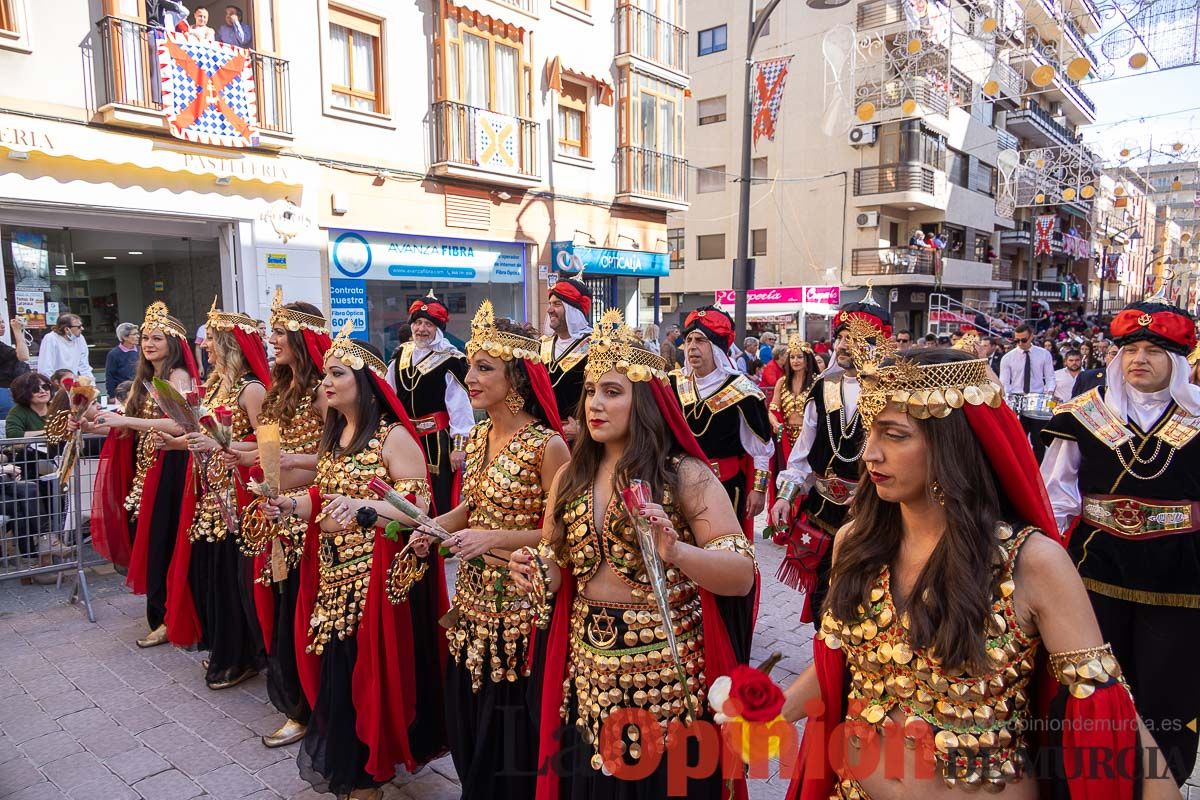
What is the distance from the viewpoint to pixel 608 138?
58.5ft

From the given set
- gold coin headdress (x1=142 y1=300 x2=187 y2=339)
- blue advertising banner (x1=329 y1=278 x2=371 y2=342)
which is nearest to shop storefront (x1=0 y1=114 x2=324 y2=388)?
blue advertising banner (x1=329 y1=278 x2=371 y2=342)

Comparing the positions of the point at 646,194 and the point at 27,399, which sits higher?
the point at 646,194

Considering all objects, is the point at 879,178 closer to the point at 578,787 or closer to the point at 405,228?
the point at 405,228

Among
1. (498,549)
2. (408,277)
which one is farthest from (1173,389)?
(408,277)

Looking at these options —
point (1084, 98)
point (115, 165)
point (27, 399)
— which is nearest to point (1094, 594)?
point (27, 399)

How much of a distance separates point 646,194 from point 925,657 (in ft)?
57.9

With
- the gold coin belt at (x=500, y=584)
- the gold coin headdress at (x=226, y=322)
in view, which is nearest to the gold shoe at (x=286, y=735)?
the gold coin belt at (x=500, y=584)

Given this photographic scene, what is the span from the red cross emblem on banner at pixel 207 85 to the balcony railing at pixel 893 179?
70.3 feet

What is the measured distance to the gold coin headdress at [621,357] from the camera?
2.58 meters

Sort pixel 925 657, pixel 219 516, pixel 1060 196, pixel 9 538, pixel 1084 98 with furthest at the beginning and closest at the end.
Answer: pixel 1084 98
pixel 1060 196
pixel 9 538
pixel 219 516
pixel 925 657

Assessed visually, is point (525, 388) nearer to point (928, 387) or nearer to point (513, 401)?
point (513, 401)

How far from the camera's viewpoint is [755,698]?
5.52 feet

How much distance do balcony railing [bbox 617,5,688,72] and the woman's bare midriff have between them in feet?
59.4

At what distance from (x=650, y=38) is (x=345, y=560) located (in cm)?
1808
